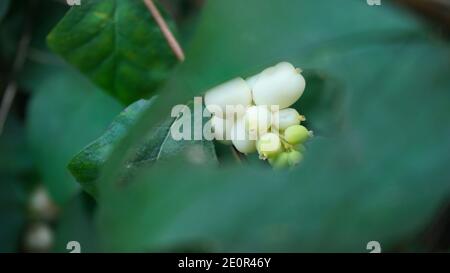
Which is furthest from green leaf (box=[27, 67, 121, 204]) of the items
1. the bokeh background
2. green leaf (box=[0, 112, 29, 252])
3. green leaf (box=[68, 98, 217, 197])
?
the bokeh background

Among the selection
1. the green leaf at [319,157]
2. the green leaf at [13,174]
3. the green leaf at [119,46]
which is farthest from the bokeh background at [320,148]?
the green leaf at [13,174]

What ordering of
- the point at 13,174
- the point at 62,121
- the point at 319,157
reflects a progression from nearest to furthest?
the point at 319,157 → the point at 62,121 → the point at 13,174

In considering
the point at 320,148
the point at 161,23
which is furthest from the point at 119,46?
the point at 320,148

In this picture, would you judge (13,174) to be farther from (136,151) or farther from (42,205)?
(136,151)

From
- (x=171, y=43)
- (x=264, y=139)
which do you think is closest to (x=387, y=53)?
(x=264, y=139)

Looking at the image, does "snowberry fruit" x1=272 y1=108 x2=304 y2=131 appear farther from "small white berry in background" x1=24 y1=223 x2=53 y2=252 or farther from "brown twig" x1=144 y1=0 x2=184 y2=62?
"small white berry in background" x1=24 y1=223 x2=53 y2=252

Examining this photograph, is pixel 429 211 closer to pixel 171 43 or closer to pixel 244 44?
pixel 244 44
